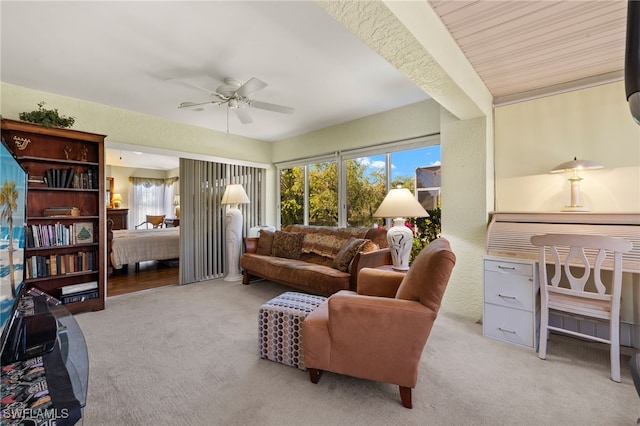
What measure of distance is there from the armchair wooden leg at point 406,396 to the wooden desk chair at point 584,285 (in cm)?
128

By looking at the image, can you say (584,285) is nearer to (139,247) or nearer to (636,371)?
(636,371)

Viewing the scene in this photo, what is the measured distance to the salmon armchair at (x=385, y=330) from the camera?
56.1 inches

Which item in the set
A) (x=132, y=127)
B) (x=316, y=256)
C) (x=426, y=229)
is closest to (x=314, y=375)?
(x=316, y=256)

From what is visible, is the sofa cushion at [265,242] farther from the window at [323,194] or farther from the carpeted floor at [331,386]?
the carpeted floor at [331,386]

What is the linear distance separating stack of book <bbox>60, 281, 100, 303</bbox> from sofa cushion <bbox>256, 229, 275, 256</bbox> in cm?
202

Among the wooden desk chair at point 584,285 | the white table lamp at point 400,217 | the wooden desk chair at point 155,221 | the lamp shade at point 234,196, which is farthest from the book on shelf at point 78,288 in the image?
the wooden desk chair at point 155,221

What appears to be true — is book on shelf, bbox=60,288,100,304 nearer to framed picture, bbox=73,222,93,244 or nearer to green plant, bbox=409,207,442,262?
framed picture, bbox=73,222,93,244

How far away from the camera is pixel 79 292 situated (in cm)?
297

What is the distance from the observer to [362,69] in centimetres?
254

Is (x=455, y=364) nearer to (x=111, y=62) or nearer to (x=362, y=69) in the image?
(x=362, y=69)

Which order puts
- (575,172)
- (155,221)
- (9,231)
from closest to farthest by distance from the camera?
1. (9,231)
2. (575,172)
3. (155,221)

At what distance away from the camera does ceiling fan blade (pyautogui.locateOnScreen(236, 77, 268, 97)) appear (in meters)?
2.20

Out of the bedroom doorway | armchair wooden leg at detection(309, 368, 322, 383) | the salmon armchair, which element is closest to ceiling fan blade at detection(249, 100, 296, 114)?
the salmon armchair

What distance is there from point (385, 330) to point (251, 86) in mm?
2193
